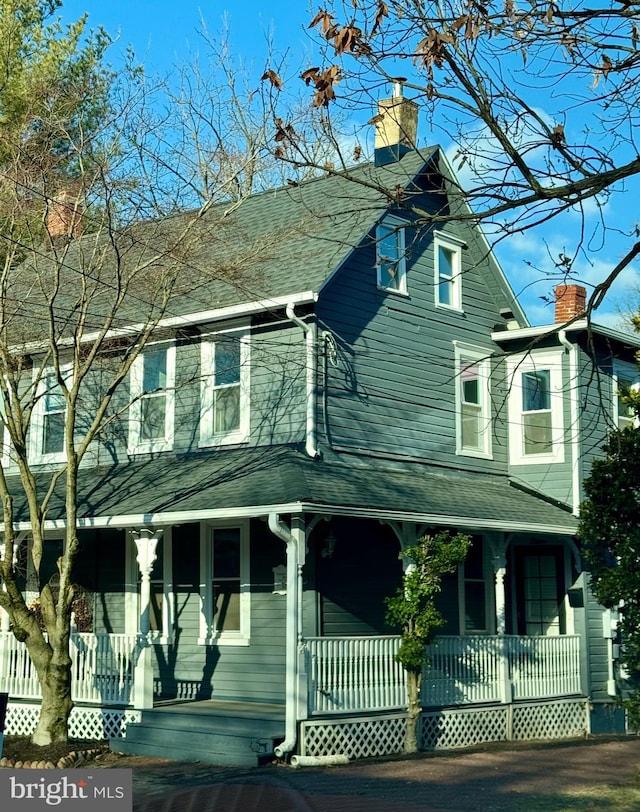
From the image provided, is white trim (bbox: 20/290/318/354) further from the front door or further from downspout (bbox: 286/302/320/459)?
the front door

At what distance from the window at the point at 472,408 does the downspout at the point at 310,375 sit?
4.16 metres

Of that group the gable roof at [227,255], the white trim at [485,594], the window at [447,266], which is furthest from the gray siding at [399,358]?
the white trim at [485,594]

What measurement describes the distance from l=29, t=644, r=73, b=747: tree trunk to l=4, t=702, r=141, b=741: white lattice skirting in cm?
128

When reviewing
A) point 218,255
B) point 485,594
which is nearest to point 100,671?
point 218,255

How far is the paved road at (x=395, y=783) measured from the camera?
11781 millimetres

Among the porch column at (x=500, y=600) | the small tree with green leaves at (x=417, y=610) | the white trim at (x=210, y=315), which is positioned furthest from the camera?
the porch column at (x=500, y=600)

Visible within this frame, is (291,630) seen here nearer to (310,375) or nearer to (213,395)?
(310,375)

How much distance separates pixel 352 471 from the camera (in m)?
17.7

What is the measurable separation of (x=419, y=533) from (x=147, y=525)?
13.3ft

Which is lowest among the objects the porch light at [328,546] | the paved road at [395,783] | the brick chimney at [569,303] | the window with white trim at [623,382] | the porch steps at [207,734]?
the paved road at [395,783]

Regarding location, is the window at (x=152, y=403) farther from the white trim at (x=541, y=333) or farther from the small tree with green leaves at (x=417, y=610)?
the white trim at (x=541, y=333)

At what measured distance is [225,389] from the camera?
62.0ft

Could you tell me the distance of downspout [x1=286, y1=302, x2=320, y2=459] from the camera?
17.5 metres

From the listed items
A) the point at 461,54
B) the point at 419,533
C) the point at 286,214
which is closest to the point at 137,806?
the point at 419,533
